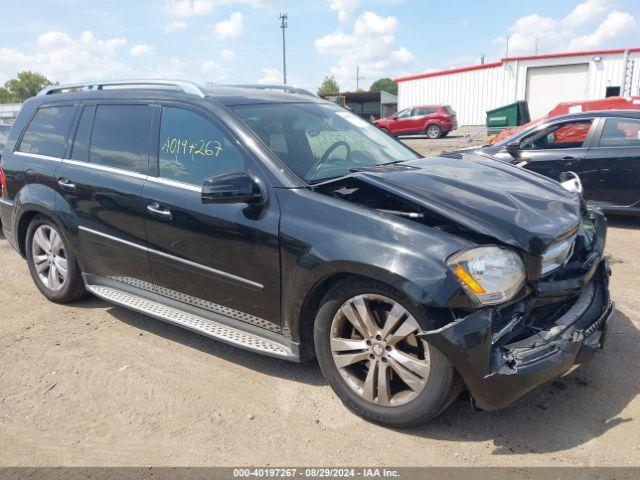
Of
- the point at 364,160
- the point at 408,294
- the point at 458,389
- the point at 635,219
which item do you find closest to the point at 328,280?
the point at 408,294

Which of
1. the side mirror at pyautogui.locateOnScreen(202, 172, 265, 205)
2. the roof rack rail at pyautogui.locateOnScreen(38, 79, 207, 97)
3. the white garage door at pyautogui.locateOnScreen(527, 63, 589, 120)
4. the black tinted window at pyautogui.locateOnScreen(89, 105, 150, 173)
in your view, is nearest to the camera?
the side mirror at pyautogui.locateOnScreen(202, 172, 265, 205)

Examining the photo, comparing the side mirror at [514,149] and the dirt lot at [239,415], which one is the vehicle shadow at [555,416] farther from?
the side mirror at [514,149]

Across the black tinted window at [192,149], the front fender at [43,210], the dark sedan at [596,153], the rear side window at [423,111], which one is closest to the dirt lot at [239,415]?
the front fender at [43,210]

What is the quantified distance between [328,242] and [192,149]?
4.26ft

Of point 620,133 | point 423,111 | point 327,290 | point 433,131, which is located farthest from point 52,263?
point 423,111

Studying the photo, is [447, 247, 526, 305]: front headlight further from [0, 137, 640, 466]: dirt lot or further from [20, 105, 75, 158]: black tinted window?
[20, 105, 75, 158]: black tinted window

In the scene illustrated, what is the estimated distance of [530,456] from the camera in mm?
2645

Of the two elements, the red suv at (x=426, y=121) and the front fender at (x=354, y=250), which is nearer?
the front fender at (x=354, y=250)

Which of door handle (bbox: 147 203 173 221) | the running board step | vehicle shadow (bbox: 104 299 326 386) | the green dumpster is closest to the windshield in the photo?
door handle (bbox: 147 203 173 221)

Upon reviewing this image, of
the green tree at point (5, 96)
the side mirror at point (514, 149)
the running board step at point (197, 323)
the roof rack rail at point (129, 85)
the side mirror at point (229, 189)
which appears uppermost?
the green tree at point (5, 96)

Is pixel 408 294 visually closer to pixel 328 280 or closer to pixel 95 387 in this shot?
pixel 328 280

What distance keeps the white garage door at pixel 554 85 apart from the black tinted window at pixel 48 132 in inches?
1226

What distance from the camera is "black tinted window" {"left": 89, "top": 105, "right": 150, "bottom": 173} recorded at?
3.93m

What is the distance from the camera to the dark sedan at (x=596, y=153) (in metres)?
6.79
